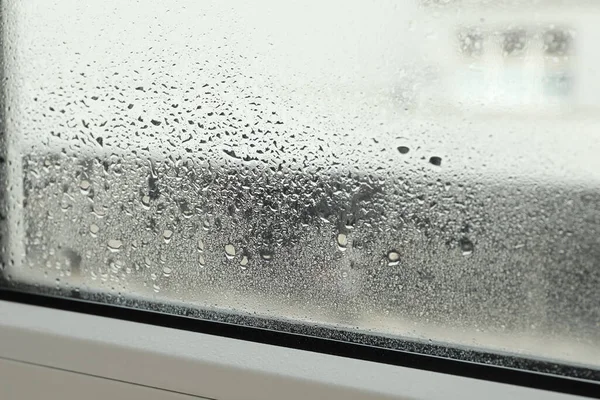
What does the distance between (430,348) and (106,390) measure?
41 centimetres

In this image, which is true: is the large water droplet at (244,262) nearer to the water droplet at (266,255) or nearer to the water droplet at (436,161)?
the water droplet at (266,255)

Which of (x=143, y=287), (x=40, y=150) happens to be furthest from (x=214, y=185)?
(x=40, y=150)

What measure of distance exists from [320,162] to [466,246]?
0.21 metres

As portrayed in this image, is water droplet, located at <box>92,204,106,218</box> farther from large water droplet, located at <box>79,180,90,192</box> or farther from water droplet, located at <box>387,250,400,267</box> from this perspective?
water droplet, located at <box>387,250,400,267</box>

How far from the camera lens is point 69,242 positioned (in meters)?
0.97

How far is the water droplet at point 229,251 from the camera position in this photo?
877mm

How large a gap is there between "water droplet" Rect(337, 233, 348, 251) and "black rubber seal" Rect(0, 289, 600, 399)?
0.12 meters

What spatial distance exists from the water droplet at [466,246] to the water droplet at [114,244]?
481 millimetres

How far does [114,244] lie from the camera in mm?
942

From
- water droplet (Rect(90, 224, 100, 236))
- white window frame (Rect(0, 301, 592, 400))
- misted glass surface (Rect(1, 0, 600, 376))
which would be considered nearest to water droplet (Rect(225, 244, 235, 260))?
misted glass surface (Rect(1, 0, 600, 376))

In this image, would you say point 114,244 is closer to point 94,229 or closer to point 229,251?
point 94,229

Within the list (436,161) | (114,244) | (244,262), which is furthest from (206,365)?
(436,161)

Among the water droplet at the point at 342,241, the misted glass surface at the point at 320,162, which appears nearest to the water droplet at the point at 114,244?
the misted glass surface at the point at 320,162

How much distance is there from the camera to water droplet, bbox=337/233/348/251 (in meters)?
0.82
